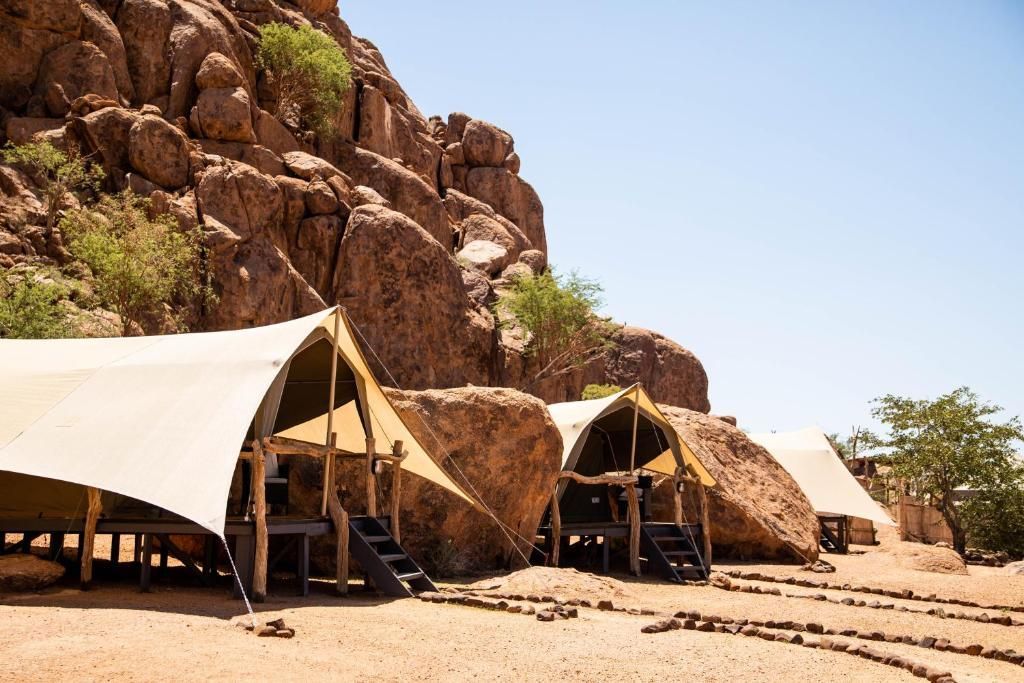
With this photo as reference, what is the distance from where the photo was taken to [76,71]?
29094 millimetres

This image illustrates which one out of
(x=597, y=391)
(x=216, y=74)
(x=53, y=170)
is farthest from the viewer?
(x=597, y=391)

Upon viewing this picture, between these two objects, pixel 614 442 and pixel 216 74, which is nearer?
pixel 614 442

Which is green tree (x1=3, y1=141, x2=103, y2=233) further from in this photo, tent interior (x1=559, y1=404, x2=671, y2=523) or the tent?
tent interior (x1=559, y1=404, x2=671, y2=523)

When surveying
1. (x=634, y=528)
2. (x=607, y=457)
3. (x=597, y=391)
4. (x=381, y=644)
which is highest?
(x=597, y=391)

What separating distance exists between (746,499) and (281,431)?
1072 centimetres

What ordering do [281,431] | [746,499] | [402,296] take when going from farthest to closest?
[402,296]
[746,499]
[281,431]

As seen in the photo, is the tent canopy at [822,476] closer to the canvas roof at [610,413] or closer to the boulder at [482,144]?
the canvas roof at [610,413]

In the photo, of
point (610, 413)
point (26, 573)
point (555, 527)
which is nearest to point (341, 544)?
point (26, 573)

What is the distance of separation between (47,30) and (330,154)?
10688 mm

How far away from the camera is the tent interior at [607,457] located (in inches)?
774

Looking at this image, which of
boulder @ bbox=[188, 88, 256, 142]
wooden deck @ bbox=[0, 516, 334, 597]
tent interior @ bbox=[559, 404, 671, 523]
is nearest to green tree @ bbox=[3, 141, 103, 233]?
boulder @ bbox=[188, 88, 256, 142]

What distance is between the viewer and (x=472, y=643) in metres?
8.64

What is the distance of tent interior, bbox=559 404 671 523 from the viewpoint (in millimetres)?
19672

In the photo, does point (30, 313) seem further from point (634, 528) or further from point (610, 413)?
point (634, 528)
